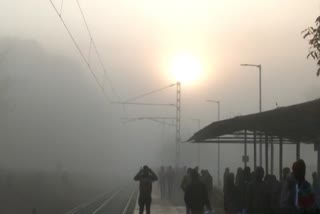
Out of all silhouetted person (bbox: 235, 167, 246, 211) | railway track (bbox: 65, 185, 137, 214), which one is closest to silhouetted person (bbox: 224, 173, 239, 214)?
silhouetted person (bbox: 235, 167, 246, 211)

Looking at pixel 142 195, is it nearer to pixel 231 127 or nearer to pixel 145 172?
pixel 145 172

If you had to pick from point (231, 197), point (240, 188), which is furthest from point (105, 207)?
point (240, 188)

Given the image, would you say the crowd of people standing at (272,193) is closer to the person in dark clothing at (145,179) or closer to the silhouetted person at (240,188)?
the silhouetted person at (240,188)

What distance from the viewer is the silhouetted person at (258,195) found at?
1442 cm

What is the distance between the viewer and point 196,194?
57.7 feet

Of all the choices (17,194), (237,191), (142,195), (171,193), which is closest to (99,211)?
(171,193)

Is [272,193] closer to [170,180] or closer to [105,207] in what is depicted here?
[105,207]

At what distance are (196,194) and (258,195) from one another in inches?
132

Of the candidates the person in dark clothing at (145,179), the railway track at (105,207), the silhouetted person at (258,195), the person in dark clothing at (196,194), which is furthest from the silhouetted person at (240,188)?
the railway track at (105,207)

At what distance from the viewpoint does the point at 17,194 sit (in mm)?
44312

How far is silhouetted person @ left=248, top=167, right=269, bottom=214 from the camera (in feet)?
47.3

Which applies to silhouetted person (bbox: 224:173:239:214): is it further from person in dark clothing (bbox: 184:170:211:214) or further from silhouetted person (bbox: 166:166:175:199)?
silhouetted person (bbox: 166:166:175:199)

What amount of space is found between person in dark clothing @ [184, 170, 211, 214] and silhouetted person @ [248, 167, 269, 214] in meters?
3.05

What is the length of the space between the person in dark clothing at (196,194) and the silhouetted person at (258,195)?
3.05 m
